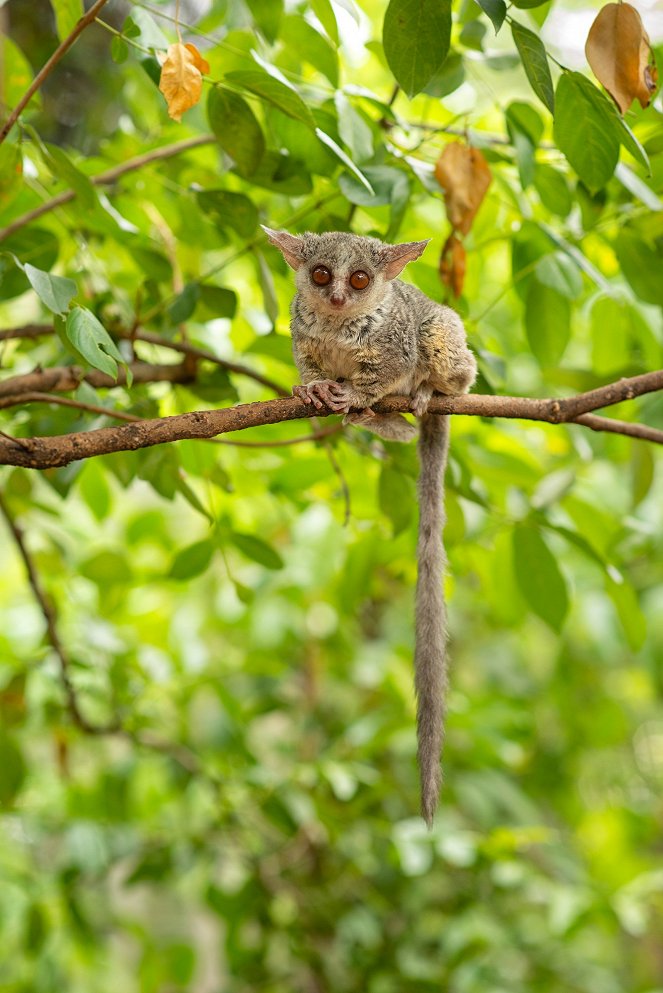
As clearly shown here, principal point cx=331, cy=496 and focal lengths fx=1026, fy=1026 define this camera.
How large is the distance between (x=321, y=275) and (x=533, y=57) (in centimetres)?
59

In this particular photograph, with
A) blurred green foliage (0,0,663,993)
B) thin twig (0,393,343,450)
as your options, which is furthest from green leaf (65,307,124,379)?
thin twig (0,393,343,450)

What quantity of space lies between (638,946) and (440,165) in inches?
200

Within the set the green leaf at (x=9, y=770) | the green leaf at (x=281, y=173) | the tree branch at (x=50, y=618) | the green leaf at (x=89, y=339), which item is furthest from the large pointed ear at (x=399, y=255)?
the green leaf at (x=9, y=770)

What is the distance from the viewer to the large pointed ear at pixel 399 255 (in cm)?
187

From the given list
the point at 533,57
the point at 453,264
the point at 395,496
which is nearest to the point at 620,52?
the point at 533,57

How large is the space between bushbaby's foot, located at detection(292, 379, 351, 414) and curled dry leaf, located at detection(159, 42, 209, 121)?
1.58 feet

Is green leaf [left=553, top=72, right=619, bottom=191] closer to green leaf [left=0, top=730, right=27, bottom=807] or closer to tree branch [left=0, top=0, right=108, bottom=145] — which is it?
tree branch [left=0, top=0, right=108, bottom=145]

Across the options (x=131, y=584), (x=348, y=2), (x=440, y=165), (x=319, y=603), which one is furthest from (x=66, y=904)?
(x=348, y=2)

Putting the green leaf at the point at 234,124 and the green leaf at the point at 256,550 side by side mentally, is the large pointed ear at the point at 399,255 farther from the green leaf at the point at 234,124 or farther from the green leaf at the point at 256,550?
the green leaf at the point at 256,550

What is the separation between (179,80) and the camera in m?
1.55

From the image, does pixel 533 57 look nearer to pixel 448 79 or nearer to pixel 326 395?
pixel 448 79

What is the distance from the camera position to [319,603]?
381 cm

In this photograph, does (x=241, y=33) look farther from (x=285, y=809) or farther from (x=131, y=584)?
(x=285, y=809)

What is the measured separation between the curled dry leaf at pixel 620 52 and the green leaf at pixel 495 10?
15cm
